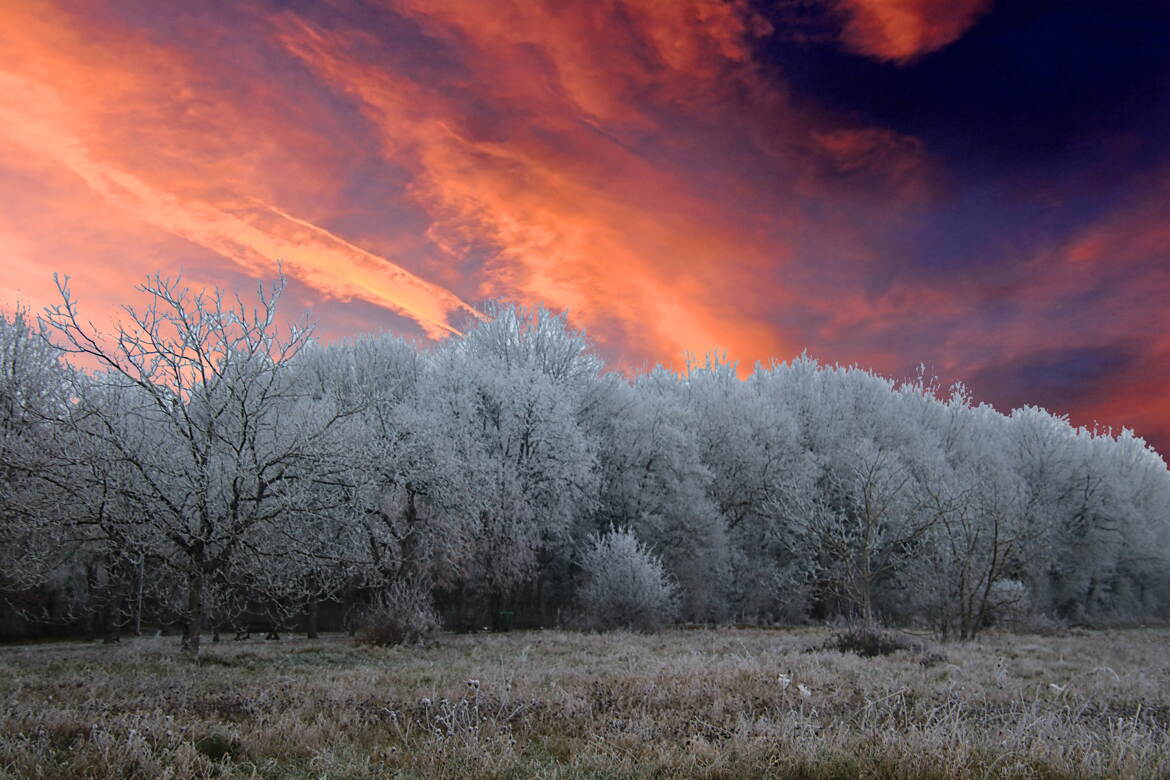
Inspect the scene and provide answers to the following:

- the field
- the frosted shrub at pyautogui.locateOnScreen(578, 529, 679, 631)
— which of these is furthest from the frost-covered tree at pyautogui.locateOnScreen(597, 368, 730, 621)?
the field

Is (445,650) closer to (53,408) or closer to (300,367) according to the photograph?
(53,408)

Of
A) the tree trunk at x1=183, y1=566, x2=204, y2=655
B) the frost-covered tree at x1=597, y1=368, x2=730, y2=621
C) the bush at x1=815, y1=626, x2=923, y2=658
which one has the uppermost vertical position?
the frost-covered tree at x1=597, y1=368, x2=730, y2=621

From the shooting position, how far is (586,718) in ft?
26.5

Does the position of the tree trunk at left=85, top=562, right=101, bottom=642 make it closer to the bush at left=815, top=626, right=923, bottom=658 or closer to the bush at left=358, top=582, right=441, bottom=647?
the bush at left=358, top=582, right=441, bottom=647

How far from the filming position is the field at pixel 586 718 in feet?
19.6

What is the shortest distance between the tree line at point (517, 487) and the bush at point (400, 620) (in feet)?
3.32

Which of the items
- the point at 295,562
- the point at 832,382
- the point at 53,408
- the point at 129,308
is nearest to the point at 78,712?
the point at 295,562

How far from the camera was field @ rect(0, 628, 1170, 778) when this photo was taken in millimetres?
5973

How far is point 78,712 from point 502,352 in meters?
32.1

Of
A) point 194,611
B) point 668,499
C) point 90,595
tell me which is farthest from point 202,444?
point 668,499

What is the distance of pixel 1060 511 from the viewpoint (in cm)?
5100

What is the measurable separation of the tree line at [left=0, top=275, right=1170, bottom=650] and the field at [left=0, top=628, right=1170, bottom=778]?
324cm

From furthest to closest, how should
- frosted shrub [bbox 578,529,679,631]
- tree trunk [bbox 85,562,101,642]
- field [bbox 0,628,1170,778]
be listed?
frosted shrub [bbox 578,529,679,631] < tree trunk [bbox 85,562,101,642] < field [bbox 0,628,1170,778]

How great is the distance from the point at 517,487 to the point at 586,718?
23.5 m
